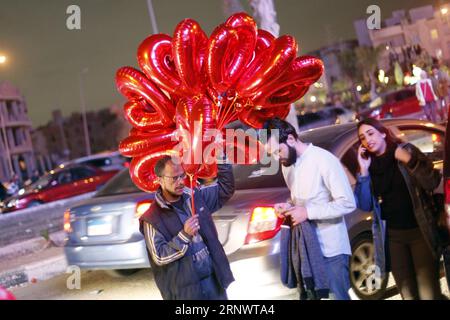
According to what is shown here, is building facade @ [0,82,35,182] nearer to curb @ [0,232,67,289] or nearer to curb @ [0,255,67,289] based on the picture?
curb @ [0,232,67,289]

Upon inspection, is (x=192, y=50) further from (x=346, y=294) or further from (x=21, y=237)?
(x=21, y=237)

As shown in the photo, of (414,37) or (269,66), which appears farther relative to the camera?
(414,37)

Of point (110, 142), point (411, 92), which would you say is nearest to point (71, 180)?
point (411, 92)

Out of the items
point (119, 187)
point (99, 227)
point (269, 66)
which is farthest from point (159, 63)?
point (119, 187)

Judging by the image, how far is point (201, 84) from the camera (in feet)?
10.8

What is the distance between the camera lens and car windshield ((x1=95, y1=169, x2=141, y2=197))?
6298 millimetres

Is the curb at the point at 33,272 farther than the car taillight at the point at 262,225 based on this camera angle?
Yes

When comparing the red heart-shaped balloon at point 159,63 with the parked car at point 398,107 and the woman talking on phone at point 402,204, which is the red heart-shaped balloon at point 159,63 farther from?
the parked car at point 398,107

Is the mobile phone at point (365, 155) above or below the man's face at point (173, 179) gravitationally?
below

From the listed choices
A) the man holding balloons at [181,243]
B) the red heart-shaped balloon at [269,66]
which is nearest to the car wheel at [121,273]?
the man holding balloons at [181,243]

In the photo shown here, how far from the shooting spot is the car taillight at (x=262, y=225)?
3908 millimetres

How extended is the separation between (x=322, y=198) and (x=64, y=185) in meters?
13.8

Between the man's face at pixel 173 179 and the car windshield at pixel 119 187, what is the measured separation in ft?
9.99

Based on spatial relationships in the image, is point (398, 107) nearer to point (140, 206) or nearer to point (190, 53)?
point (140, 206)
